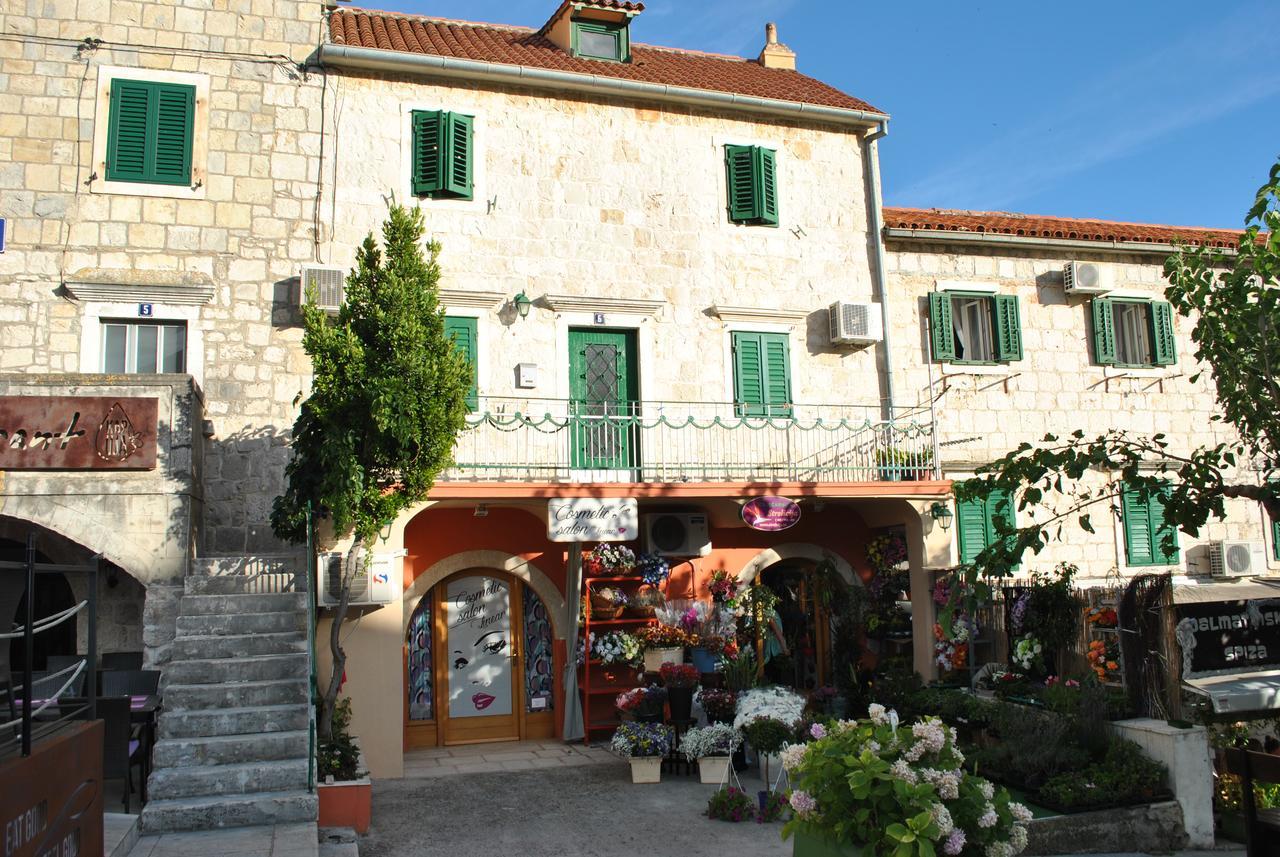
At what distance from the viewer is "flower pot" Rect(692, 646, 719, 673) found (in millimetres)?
12297

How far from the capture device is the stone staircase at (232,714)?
7.34 metres

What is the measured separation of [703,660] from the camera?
1232 cm

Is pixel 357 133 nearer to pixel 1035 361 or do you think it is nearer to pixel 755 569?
pixel 755 569

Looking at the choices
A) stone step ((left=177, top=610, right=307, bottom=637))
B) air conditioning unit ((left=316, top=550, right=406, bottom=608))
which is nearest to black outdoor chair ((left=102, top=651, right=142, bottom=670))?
stone step ((left=177, top=610, right=307, bottom=637))

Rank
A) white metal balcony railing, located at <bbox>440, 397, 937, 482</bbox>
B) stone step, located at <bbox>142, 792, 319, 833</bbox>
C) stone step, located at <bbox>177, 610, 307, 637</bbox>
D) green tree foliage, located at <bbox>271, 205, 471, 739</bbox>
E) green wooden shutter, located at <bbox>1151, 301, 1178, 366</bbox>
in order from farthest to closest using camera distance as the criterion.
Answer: green wooden shutter, located at <bbox>1151, 301, 1178, 366</bbox>, white metal balcony railing, located at <bbox>440, 397, 937, 482</bbox>, stone step, located at <bbox>177, 610, 307, 637</bbox>, green tree foliage, located at <bbox>271, 205, 471, 739</bbox>, stone step, located at <bbox>142, 792, 319, 833</bbox>

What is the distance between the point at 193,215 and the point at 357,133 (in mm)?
2103

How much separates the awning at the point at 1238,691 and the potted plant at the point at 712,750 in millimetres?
4331

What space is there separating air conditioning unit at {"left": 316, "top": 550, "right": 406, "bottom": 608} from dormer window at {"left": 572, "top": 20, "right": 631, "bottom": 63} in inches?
307

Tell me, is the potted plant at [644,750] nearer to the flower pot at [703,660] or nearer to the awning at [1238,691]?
the flower pot at [703,660]

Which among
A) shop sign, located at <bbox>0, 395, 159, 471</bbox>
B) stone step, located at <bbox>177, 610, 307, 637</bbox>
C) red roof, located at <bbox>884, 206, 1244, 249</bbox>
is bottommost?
stone step, located at <bbox>177, 610, 307, 637</bbox>

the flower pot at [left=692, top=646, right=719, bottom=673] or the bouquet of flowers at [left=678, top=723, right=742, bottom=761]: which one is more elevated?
the flower pot at [left=692, top=646, right=719, bottom=673]

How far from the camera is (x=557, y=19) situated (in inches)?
572

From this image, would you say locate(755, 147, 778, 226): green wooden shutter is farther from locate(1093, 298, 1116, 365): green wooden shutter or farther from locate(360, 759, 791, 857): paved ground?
locate(360, 759, 791, 857): paved ground

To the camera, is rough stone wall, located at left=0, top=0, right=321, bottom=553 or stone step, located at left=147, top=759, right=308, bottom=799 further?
rough stone wall, located at left=0, top=0, right=321, bottom=553
